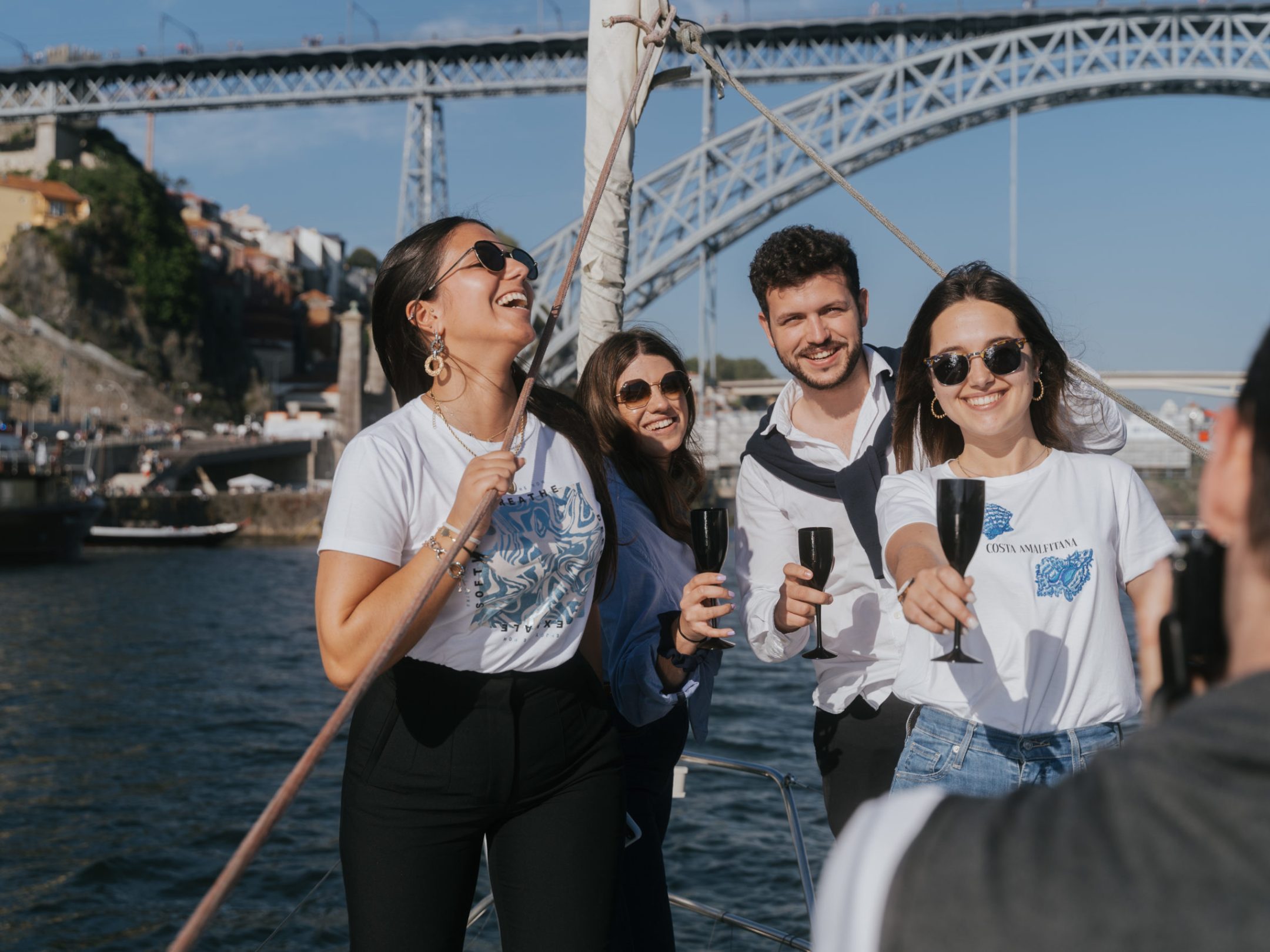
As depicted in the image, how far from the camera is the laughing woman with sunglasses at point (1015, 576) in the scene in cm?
150

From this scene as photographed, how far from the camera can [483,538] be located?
1623 millimetres

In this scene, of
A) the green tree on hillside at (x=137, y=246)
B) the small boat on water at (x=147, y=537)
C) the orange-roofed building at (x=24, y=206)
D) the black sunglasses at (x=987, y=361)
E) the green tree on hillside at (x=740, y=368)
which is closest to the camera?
the black sunglasses at (x=987, y=361)

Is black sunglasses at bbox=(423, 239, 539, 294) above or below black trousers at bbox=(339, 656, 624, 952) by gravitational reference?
above

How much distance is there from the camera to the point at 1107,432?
195 cm

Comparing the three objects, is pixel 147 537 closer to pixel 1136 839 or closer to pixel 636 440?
pixel 636 440

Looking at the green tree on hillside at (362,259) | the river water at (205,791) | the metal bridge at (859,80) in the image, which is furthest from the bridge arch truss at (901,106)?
the green tree on hillside at (362,259)

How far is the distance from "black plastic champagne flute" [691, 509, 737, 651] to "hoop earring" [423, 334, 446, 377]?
18.3 inches

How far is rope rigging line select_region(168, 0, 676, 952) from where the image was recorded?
1.09 metres

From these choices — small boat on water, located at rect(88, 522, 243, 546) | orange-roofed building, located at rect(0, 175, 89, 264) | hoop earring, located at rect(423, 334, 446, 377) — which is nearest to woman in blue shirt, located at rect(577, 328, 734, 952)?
hoop earring, located at rect(423, 334, 446, 377)

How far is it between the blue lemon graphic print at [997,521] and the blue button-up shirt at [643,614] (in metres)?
0.69

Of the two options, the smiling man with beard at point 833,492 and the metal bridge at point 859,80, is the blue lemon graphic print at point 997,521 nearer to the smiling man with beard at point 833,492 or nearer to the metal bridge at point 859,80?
the smiling man with beard at point 833,492

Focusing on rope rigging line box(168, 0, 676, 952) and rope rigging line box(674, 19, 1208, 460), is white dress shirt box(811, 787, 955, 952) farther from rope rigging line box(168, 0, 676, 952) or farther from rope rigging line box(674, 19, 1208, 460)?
rope rigging line box(674, 19, 1208, 460)

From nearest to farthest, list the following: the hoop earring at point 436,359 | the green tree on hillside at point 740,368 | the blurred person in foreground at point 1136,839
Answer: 1. the blurred person in foreground at point 1136,839
2. the hoop earring at point 436,359
3. the green tree on hillside at point 740,368

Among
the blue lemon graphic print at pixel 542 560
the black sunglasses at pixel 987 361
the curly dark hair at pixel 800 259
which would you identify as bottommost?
the blue lemon graphic print at pixel 542 560
